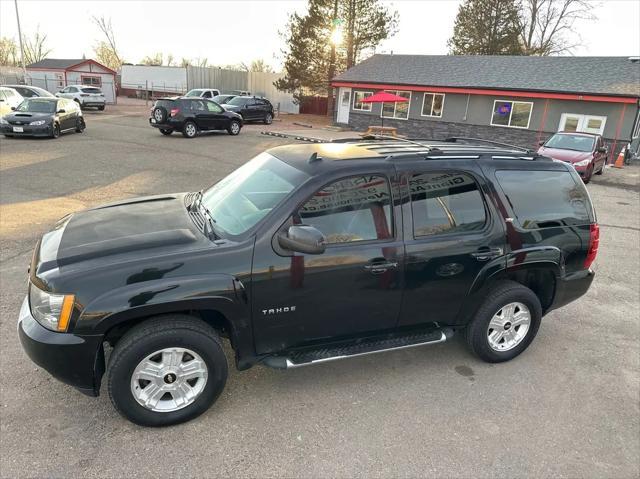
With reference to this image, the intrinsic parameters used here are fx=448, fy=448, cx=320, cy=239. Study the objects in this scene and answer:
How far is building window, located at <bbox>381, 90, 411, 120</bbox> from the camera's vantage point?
2695 cm

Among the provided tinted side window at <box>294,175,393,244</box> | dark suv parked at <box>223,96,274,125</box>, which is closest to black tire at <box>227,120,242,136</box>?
dark suv parked at <box>223,96,274,125</box>

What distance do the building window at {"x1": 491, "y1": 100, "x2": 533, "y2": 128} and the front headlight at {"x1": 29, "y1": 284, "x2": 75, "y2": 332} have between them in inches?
967

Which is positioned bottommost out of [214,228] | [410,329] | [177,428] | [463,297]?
[177,428]

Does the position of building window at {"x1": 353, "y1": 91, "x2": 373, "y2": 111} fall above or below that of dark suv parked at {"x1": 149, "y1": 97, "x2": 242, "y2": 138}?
above

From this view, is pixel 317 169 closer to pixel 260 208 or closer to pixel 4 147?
pixel 260 208

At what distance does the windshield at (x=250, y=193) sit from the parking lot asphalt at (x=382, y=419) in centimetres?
128

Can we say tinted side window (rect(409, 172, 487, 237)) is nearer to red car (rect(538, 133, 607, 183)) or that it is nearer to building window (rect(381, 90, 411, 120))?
red car (rect(538, 133, 607, 183))

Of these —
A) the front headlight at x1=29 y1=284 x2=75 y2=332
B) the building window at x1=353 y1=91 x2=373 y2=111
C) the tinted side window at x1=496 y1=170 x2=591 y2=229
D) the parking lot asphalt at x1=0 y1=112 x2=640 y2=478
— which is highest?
the building window at x1=353 y1=91 x2=373 y2=111

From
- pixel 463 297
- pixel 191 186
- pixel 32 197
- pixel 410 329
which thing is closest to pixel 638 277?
pixel 463 297

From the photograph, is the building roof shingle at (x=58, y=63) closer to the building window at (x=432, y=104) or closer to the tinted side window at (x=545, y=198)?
the building window at (x=432, y=104)

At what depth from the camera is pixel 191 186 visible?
9.98 meters

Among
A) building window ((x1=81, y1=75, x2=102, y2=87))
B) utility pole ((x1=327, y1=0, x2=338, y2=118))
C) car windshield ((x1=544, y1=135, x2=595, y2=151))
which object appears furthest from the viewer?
building window ((x1=81, y1=75, x2=102, y2=87))

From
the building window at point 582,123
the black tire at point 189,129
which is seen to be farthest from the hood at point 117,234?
the building window at point 582,123

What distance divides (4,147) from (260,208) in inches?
539
